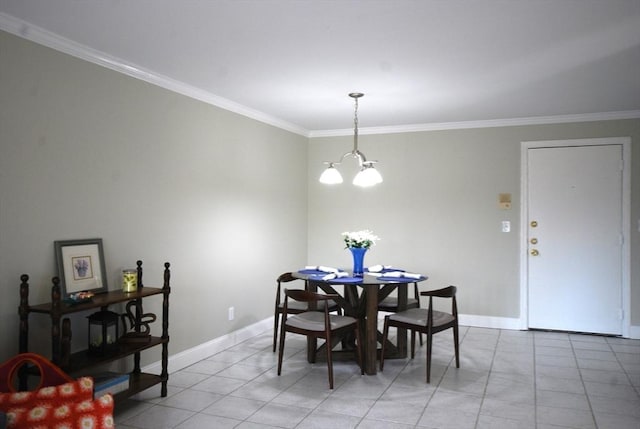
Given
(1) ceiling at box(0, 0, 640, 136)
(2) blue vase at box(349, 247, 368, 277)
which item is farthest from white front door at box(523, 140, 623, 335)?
(2) blue vase at box(349, 247, 368, 277)

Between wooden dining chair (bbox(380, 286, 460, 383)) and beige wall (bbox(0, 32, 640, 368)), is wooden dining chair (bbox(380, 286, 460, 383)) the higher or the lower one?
the lower one

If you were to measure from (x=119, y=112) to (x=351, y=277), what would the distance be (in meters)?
2.17

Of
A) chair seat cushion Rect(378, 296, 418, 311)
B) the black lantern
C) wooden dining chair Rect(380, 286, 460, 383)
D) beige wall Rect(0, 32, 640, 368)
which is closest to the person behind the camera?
beige wall Rect(0, 32, 640, 368)

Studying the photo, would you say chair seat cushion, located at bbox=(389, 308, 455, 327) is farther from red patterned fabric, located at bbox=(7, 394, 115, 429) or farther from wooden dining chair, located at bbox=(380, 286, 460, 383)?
red patterned fabric, located at bbox=(7, 394, 115, 429)

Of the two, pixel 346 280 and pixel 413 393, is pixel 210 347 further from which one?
pixel 413 393

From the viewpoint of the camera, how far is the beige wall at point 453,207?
5.51 metres

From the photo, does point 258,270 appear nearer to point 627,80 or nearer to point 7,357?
point 7,357

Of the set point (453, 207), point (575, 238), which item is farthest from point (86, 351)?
point (575, 238)

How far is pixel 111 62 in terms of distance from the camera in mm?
3396

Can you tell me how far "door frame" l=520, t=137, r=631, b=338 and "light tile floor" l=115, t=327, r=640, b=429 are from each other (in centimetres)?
63

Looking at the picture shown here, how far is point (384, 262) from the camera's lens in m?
6.03

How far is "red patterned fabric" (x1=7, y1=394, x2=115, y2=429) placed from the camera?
2.17m

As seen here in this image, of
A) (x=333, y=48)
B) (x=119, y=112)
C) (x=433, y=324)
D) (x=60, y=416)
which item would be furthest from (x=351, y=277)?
(x=60, y=416)

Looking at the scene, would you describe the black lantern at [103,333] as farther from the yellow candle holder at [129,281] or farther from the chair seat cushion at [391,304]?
the chair seat cushion at [391,304]
